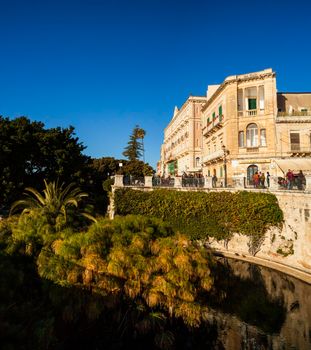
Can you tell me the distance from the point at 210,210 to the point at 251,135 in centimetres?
1058

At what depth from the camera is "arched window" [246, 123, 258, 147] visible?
2595 cm

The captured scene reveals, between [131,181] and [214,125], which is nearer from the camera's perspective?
[131,181]

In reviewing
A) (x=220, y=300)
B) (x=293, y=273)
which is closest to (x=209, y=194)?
(x=293, y=273)

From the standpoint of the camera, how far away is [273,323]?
11.1m

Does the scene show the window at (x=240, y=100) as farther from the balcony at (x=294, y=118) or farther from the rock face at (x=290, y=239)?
the rock face at (x=290, y=239)

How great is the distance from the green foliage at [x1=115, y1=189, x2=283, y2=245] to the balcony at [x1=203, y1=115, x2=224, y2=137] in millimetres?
11204

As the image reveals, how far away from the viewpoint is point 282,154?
81.7ft

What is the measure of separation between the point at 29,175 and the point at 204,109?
76.1ft

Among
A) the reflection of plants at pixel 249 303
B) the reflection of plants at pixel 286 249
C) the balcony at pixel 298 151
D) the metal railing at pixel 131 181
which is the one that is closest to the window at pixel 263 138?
the balcony at pixel 298 151

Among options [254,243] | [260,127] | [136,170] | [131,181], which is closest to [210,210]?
[254,243]

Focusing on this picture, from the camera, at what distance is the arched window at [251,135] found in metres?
26.0

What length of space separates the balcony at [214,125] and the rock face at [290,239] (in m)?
12.3

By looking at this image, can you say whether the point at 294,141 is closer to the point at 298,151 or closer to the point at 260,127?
the point at 298,151

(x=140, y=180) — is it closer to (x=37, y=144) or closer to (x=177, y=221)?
(x=177, y=221)
